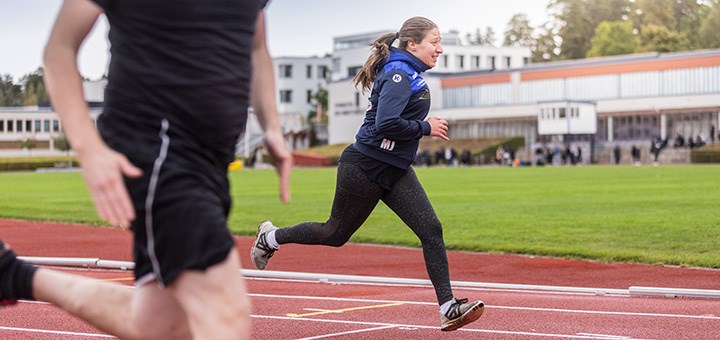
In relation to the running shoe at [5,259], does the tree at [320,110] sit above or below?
above

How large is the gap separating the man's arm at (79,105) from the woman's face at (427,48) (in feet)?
15.0

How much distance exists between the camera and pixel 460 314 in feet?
25.4

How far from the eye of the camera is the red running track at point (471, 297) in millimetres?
8297

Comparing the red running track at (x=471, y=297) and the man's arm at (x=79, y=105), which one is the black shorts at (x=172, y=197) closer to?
the man's arm at (x=79, y=105)

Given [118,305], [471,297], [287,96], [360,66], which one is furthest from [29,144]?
[118,305]

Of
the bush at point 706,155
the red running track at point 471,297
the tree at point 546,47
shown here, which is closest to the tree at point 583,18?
the tree at point 546,47

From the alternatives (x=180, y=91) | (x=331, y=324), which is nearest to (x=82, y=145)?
(x=180, y=91)

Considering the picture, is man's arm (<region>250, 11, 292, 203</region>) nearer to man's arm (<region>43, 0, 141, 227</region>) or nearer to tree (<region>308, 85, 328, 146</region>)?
man's arm (<region>43, 0, 141, 227</region>)

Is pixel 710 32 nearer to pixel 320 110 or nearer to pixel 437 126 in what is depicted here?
pixel 320 110

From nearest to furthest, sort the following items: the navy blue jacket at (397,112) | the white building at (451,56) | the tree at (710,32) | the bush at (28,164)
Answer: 1. the navy blue jacket at (397,112)
2. the bush at (28,164)
3. the white building at (451,56)
4. the tree at (710,32)

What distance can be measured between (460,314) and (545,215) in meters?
16.6

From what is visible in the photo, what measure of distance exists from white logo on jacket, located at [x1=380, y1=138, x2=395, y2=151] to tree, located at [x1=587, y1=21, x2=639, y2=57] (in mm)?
127922

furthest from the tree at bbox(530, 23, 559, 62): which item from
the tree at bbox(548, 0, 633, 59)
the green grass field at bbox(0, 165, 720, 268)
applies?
the green grass field at bbox(0, 165, 720, 268)

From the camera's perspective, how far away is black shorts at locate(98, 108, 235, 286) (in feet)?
12.6
